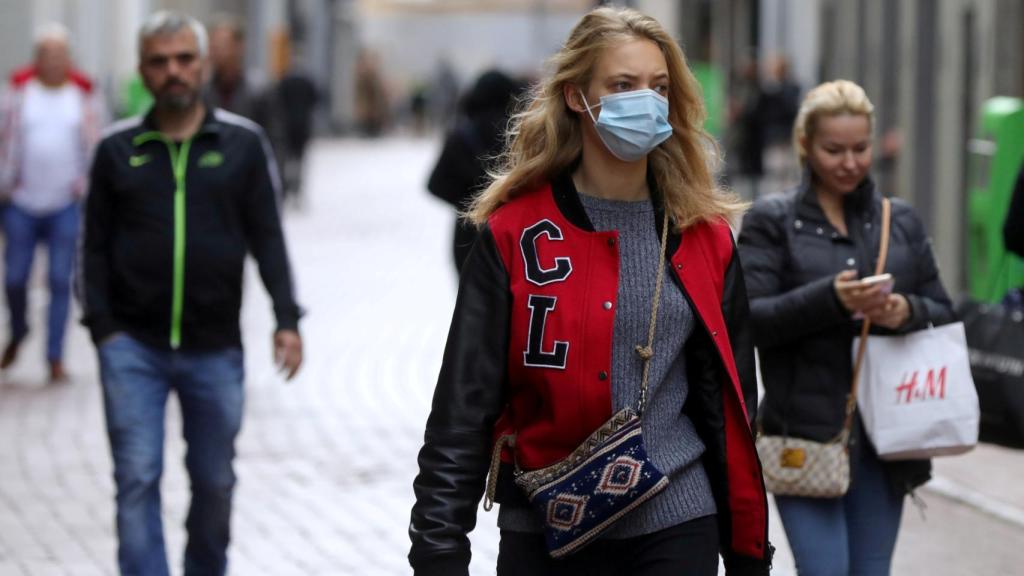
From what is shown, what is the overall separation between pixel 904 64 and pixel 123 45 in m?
16.8

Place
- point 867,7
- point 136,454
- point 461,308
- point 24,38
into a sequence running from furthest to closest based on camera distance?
point 24,38
point 867,7
point 136,454
point 461,308

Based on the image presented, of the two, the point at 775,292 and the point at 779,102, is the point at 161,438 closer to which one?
the point at 775,292

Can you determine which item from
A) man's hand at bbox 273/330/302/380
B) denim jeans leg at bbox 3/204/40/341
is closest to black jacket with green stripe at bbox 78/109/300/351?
man's hand at bbox 273/330/302/380

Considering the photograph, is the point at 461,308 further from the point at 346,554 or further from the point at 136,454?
the point at 346,554

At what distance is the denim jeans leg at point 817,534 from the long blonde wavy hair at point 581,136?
1281 mm

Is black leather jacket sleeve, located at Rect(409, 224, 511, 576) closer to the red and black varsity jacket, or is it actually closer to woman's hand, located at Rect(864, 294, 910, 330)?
the red and black varsity jacket

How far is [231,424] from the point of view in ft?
18.8

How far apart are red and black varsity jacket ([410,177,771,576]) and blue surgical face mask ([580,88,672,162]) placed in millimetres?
137

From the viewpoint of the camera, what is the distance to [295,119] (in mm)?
27094

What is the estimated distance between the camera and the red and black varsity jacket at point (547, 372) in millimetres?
3531

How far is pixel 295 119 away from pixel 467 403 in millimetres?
23808

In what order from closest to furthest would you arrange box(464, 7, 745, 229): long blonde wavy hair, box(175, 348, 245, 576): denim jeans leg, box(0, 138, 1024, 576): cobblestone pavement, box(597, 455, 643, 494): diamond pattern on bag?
box(597, 455, 643, 494): diamond pattern on bag → box(464, 7, 745, 229): long blonde wavy hair → box(175, 348, 245, 576): denim jeans leg → box(0, 138, 1024, 576): cobblestone pavement

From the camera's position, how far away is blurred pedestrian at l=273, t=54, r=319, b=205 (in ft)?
87.9

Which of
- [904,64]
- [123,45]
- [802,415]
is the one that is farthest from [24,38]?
[802,415]
